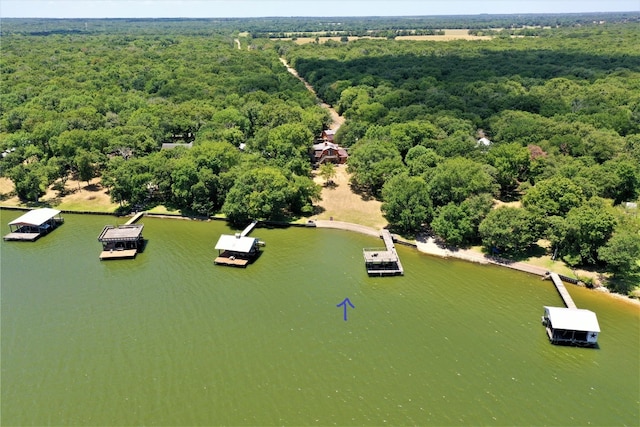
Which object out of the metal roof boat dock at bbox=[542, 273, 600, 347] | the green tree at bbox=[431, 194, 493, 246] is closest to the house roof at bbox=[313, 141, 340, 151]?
the green tree at bbox=[431, 194, 493, 246]

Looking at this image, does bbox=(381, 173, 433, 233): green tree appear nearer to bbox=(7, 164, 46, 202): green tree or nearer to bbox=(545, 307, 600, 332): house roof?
bbox=(545, 307, 600, 332): house roof

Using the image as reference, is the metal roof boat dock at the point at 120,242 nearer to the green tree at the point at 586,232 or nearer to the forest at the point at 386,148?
the forest at the point at 386,148

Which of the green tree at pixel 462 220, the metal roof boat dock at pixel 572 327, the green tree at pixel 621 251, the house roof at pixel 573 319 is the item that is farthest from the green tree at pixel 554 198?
the metal roof boat dock at pixel 572 327

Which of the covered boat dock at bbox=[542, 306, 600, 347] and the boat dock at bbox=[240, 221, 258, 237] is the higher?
the covered boat dock at bbox=[542, 306, 600, 347]

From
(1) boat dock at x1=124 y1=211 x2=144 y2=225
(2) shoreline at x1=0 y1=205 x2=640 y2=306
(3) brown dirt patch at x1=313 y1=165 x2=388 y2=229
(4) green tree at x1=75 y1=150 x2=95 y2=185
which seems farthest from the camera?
(4) green tree at x1=75 y1=150 x2=95 y2=185

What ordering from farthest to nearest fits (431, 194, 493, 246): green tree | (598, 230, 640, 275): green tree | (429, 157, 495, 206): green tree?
(429, 157, 495, 206): green tree → (431, 194, 493, 246): green tree → (598, 230, 640, 275): green tree

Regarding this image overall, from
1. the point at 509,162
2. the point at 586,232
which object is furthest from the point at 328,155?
the point at 586,232

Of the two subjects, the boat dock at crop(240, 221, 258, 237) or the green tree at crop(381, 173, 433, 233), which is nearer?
the green tree at crop(381, 173, 433, 233)

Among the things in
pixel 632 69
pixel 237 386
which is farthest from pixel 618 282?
pixel 632 69
